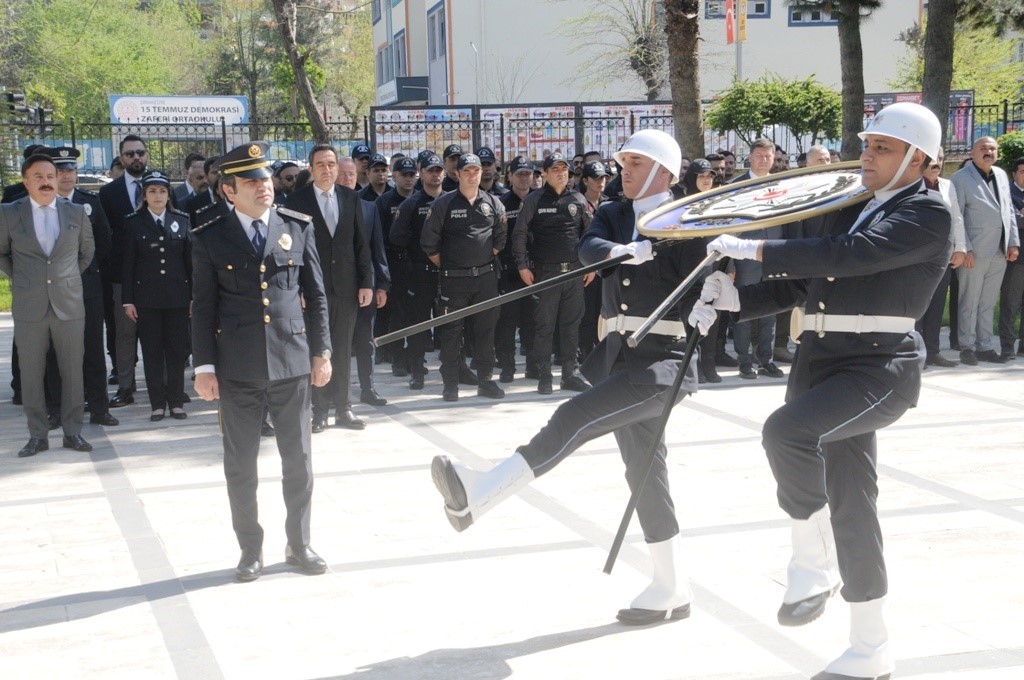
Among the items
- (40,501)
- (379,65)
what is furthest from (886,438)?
(379,65)

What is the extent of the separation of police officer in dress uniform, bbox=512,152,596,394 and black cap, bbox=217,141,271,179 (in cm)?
519

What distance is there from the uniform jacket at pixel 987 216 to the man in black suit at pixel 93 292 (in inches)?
320

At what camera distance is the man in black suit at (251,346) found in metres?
5.74

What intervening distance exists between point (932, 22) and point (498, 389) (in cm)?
988

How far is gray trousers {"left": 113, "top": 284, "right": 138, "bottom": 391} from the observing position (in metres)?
10.5

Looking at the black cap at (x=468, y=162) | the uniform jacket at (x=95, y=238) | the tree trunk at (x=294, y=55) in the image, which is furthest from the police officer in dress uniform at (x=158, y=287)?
the tree trunk at (x=294, y=55)

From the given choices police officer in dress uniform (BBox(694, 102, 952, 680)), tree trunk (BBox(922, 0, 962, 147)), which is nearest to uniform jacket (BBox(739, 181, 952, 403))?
police officer in dress uniform (BBox(694, 102, 952, 680))

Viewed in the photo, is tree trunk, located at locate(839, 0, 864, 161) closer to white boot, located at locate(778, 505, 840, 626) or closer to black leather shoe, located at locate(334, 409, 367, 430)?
black leather shoe, located at locate(334, 409, 367, 430)

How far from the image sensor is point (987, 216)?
39.5 ft

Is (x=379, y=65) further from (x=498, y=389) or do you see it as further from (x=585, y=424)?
(x=585, y=424)

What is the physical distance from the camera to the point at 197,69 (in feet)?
228

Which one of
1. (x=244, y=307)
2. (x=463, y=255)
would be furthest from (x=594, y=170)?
(x=244, y=307)

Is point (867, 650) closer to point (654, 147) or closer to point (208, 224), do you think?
point (654, 147)

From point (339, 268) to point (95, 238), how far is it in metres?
2.26
